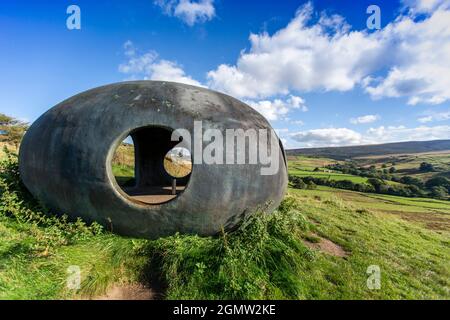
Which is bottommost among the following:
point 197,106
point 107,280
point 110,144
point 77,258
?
point 107,280

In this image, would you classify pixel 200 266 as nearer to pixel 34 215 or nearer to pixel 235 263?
pixel 235 263

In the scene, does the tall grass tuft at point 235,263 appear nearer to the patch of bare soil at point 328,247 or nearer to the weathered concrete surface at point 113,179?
the weathered concrete surface at point 113,179

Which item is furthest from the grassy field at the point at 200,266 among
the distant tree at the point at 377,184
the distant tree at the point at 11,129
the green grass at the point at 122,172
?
the distant tree at the point at 377,184

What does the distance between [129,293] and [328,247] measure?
16.0 feet

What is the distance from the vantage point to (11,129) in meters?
32.8

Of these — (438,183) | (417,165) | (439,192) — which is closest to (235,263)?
(439,192)

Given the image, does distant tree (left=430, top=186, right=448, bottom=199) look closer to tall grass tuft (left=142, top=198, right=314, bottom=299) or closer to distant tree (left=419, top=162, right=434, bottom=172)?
distant tree (left=419, top=162, right=434, bottom=172)

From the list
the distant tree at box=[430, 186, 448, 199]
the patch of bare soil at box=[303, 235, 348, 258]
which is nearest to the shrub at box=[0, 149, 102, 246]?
the patch of bare soil at box=[303, 235, 348, 258]

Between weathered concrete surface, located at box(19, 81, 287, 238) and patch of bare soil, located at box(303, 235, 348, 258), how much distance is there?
185 cm

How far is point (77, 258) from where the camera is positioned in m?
4.89

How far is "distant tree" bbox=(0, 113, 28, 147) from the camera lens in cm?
3104

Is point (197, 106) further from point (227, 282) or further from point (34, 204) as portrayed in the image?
point (34, 204)
